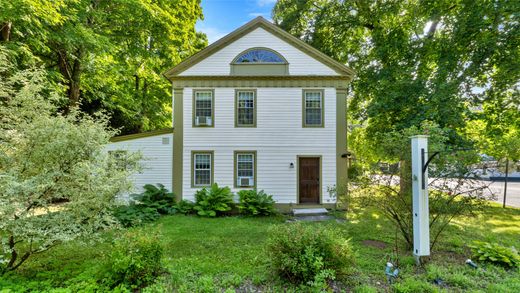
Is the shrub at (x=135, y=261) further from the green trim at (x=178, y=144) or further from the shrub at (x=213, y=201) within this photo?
the green trim at (x=178, y=144)

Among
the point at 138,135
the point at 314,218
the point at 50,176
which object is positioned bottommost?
the point at 314,218

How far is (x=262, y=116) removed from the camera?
950cm

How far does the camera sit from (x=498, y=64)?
28.0ft

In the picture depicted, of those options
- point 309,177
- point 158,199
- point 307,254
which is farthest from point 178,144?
point 307,254

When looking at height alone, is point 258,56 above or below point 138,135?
above

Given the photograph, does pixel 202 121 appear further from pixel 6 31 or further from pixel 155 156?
pixel 6 31

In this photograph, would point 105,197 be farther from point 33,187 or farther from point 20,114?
point 20,114

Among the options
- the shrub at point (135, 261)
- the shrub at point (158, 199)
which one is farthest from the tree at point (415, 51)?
the shrub at point (158, 199)

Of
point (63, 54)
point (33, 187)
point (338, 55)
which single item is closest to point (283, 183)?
point (33, 187)

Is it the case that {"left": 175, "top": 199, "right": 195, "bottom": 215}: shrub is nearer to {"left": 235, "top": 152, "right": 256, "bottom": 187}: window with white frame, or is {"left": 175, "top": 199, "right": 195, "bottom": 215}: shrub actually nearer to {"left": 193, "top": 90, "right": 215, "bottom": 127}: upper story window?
{"left": 235, "top": 152, "right": 256, "bottom": 187}: window with white frame

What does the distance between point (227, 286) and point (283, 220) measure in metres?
4.80

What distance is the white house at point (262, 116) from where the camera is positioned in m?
9.41

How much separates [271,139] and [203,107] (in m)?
3.06

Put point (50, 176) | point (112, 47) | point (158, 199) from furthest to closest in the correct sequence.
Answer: point (112, 47) < point (158, 199) < point (50, 176)
